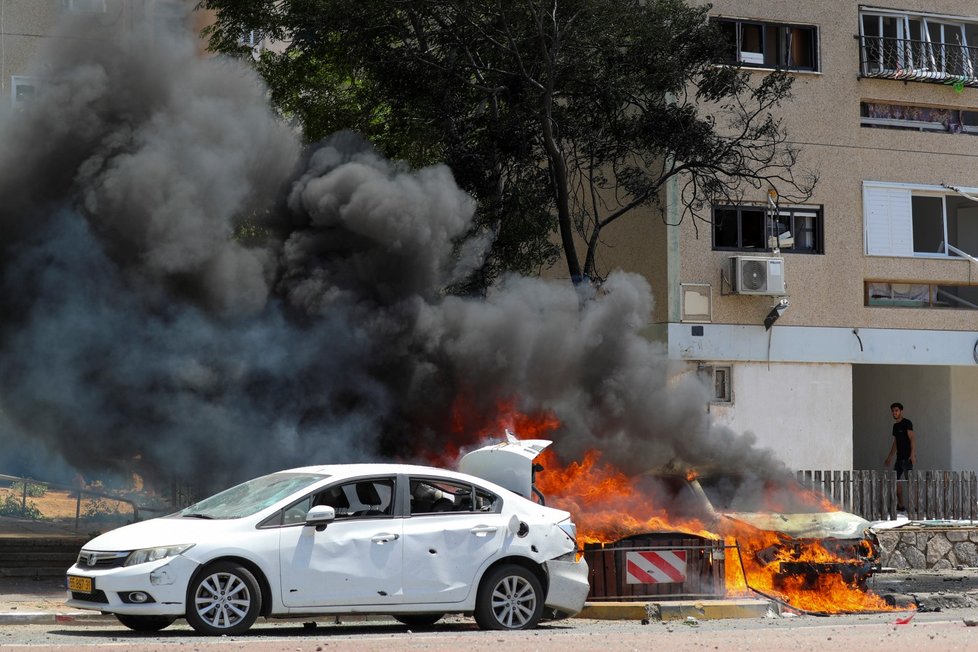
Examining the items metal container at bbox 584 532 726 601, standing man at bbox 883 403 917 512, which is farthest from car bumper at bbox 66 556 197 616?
standing man at bbox 883 403 917 512

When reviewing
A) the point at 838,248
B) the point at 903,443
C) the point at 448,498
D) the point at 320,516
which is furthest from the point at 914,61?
the point at 320,516

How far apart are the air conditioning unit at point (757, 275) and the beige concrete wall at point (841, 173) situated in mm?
398

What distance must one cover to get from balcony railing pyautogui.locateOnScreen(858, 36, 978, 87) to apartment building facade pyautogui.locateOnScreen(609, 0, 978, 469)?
0.03 metres

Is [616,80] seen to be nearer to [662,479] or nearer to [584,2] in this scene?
[584,2]

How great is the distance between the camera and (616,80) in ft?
62.6

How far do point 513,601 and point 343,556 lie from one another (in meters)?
1.51

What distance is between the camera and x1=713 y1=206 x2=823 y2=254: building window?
22.9 metres

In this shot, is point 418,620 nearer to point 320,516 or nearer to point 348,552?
point 348,552

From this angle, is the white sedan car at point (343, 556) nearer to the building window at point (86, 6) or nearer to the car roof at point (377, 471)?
the car roof at point (377, 471)

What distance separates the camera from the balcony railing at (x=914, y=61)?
77.8 feet

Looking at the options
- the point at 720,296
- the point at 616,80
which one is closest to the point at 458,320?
the point at 616,80

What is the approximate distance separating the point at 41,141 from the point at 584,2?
7399 millimetres

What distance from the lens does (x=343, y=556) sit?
10086 mm

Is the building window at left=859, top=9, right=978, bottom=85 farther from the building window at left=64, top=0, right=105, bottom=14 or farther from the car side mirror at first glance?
the car side mirror
